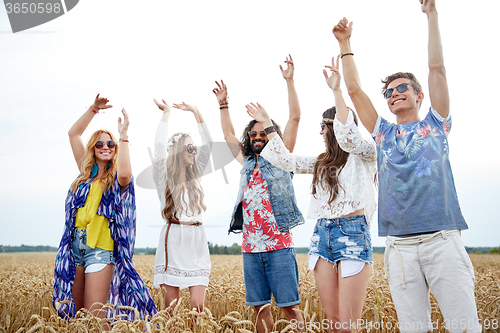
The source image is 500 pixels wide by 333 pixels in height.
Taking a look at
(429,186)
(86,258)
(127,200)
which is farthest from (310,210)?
(86,258)

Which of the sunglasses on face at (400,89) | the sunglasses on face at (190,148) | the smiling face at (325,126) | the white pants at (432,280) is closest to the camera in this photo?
the white pants at (432,280)

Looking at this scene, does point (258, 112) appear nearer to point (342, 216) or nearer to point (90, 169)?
point (342, 216)

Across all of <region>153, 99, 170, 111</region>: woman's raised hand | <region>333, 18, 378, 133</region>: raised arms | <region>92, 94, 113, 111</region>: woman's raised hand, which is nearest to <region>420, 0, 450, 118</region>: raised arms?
<region>333, 18, 378, 133</region>: raised arms

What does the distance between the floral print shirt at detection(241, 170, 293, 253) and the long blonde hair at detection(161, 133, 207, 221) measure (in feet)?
2.67

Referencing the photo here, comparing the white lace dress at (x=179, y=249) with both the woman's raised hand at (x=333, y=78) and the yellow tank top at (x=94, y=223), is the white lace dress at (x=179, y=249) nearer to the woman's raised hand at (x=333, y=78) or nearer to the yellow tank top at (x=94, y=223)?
the yellow tank top at (x=94, y=223)

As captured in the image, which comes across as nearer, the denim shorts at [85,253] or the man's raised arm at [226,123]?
the denim shorts at [85,253]

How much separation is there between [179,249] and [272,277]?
130cm

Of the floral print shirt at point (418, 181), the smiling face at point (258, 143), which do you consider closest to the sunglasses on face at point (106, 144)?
the smiling face at point (258, 143)

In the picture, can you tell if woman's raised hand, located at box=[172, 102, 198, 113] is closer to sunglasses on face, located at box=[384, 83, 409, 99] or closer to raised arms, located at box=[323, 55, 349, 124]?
raised arms, located at box=[323, 55, 349, 124]

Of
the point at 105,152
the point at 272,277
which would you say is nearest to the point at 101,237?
the point at 105,152

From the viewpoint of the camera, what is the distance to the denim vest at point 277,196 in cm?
409

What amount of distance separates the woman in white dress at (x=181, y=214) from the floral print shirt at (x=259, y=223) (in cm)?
77

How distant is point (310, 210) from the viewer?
382 cm

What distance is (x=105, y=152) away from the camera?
4.54 metres
